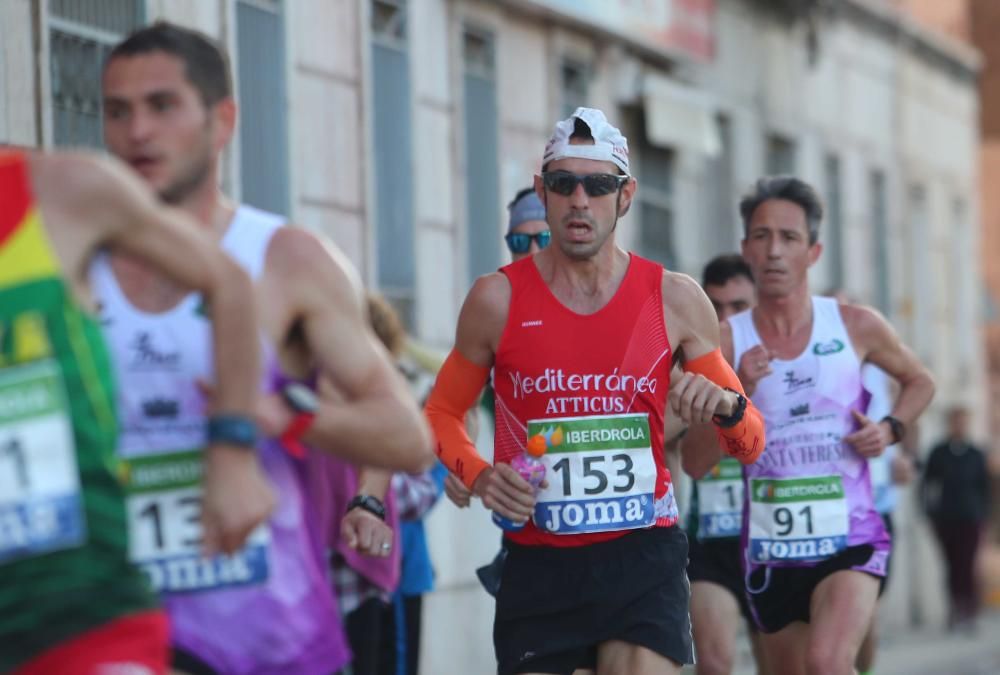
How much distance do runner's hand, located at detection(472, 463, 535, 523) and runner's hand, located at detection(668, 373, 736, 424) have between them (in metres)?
0.53

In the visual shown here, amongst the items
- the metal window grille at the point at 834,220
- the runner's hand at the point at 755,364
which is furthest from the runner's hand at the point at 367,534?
the metal window grille at the point at 834,220

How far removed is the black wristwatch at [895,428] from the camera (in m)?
8.79

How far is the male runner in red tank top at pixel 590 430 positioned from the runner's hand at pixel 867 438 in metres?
1.71

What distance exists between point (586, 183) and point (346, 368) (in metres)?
2.31

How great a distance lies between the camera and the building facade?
40.4ft

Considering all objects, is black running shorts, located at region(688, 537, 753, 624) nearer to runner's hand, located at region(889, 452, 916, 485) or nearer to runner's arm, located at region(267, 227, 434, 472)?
runner's hand, located at region(889, 452, 916, 485)

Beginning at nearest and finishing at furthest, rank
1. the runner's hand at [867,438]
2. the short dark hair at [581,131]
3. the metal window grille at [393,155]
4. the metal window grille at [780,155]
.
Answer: the short dark hair at [581,131] → the runner's hand at [867,438] → the metal window grille at [393,155] → the metal window grille at [780,155]

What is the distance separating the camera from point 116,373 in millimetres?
4496

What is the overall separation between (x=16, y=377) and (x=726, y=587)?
5669mm

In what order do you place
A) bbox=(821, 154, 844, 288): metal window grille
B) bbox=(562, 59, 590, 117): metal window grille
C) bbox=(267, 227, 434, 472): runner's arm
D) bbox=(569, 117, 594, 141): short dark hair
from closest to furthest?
bbox=(267, 227, 434, 472): runner's arm
bbox=(569, 117, 594, 141): short dark hair
bbox=(562, 59, 590, 117): metal window grille
bbox=(821, 154, 844, 288): metal window grille

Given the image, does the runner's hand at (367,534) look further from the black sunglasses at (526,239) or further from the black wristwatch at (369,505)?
the black sunglasses at (526,239)

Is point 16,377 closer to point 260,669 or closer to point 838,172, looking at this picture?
point 260,669

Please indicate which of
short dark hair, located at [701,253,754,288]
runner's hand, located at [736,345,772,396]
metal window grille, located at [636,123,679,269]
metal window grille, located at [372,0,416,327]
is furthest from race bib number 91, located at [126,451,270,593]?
metal window grille, located at [636,123,679,269]

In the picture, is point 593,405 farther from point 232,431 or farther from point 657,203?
point 657,203
